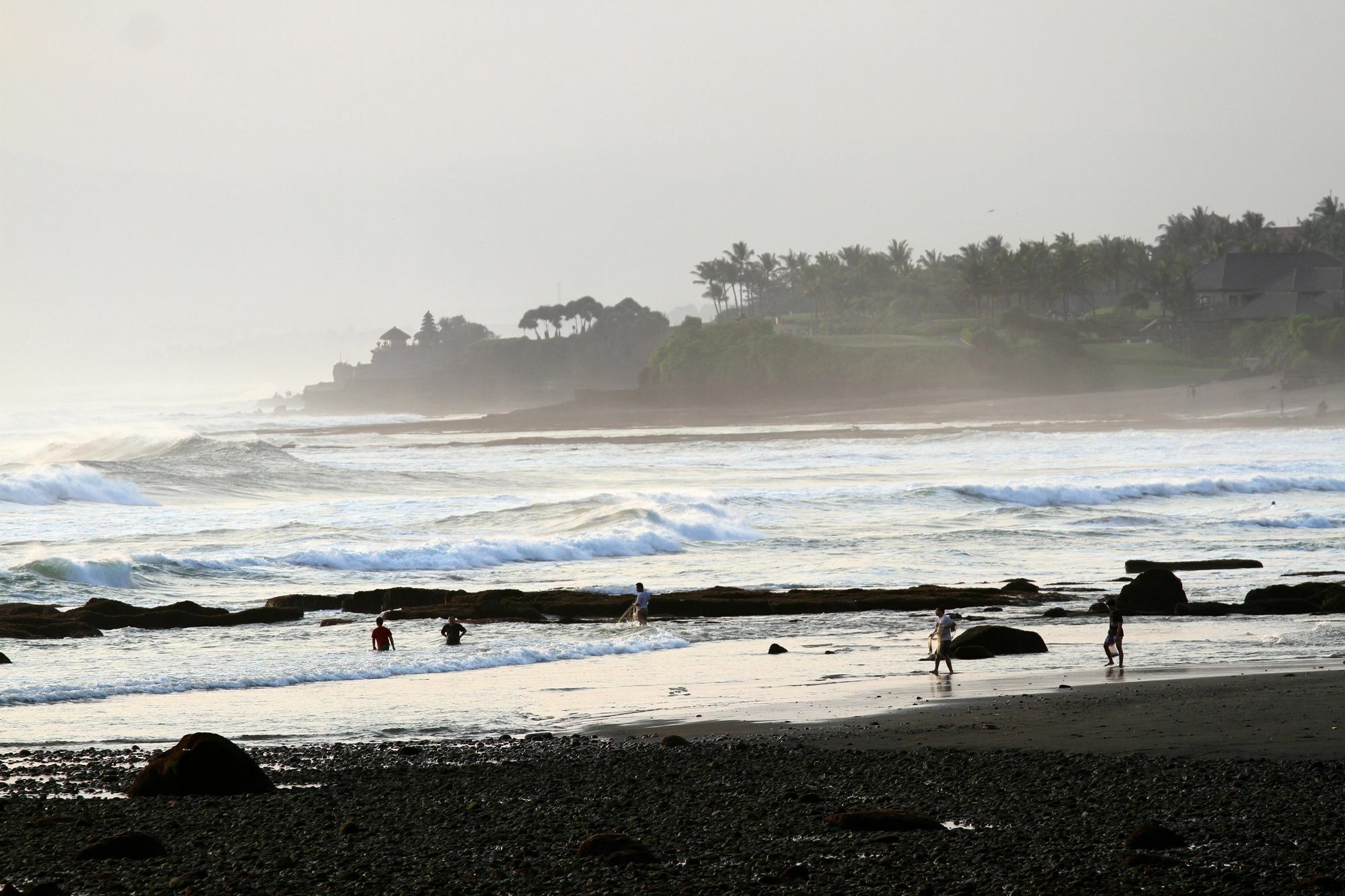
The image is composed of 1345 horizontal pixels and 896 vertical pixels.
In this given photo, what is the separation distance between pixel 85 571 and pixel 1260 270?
3751 inches

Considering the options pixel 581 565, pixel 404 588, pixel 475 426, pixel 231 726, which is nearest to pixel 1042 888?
pixel 231 726

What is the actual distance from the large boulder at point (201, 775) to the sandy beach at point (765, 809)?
0.45ft

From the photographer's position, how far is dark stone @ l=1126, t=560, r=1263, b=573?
77.4 ft

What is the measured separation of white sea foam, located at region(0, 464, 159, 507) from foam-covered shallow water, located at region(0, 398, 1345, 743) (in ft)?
0.26

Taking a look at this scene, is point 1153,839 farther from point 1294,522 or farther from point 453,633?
point 1294,522

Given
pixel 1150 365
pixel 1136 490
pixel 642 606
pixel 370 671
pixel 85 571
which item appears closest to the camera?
pixel 370 671

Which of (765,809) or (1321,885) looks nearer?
(1321,885)

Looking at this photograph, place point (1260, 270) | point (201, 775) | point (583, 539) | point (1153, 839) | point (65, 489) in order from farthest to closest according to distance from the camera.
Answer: point (1260, 270) → point (65, 489) → point (583, 539) → point (201, 775) → point (1153, 839)

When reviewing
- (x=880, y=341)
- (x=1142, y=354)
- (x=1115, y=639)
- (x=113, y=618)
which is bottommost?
(x=1115, y=639)

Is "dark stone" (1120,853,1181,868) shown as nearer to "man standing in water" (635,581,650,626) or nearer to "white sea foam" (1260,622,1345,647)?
"white sea foam" (1260,622,1345,647)

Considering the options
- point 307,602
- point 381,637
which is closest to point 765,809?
point 381,637

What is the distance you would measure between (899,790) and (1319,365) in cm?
8535

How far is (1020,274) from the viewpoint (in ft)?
366

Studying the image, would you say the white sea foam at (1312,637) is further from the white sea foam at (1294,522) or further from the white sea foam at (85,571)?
the white sea foam at (85,571)
